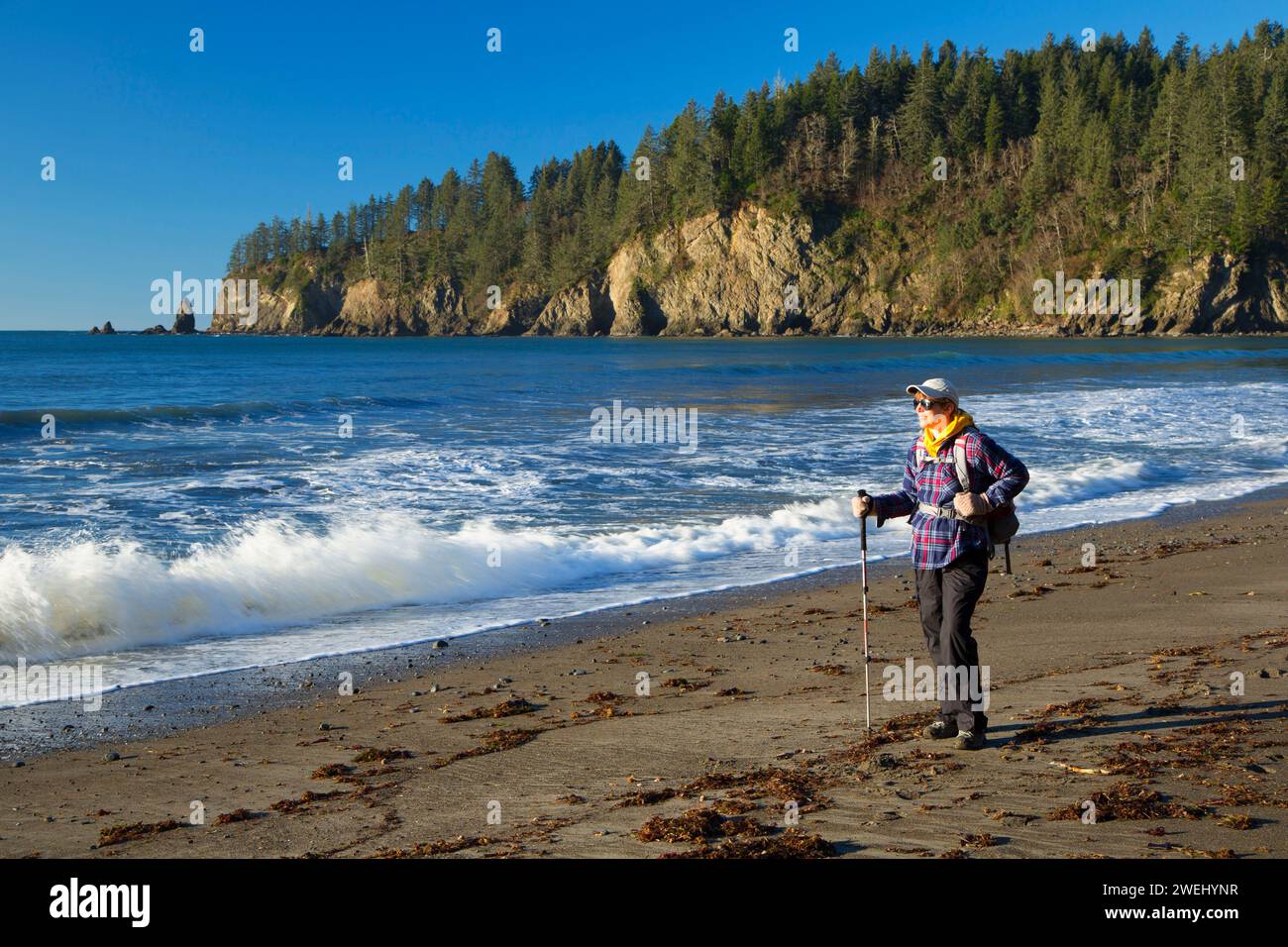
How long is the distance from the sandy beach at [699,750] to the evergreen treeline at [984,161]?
106741 millimetres

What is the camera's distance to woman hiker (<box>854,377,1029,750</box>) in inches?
221

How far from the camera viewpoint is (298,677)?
8.02 metres

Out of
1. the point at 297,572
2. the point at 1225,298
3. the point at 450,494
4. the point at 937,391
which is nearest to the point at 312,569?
the point at 297,572

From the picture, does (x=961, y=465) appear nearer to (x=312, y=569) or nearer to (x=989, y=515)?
(x=989, y=515)

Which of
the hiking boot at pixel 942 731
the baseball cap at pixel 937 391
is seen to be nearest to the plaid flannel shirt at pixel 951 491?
the baseball cap at pixel 937 391

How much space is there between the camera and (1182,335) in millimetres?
95688

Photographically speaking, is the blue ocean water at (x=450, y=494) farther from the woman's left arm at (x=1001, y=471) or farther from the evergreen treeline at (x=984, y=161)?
the evergreen treeline at (x=984, y=161)

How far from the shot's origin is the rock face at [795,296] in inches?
3905

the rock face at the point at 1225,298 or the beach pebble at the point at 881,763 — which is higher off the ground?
the rock face at the point at 1225,298

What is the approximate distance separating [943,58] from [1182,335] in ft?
210

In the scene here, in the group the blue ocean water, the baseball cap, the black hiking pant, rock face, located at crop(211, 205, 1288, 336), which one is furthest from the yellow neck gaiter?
rock face, located at crop(211, 205, 1288, 336)

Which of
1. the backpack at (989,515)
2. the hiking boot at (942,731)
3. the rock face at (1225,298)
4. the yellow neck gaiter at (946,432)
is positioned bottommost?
the hiking boot at (942,731)

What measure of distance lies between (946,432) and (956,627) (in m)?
1.11
